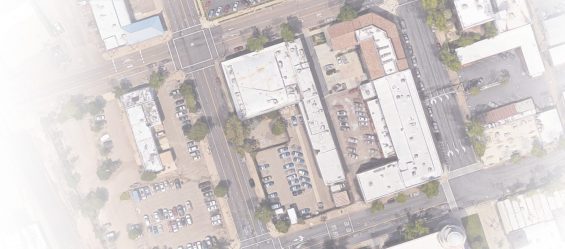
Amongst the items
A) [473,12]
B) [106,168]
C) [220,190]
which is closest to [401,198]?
[220,190]

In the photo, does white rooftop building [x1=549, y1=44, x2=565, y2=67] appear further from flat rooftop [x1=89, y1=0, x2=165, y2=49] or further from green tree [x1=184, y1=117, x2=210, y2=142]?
flat rooftop [x1=89, y1=0, x2=165, y2=49]

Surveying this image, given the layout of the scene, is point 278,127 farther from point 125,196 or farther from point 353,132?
point 125,196

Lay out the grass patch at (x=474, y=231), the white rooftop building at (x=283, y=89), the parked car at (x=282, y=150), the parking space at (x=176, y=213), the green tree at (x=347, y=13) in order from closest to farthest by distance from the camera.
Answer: the green tree at (x=347, y=13)
the white rooftop building at (x=283, y=89)
the grass patch at (x=474, y=231)
the parked car at (x=282, y=150)
the parking space at (x=176, y=213)

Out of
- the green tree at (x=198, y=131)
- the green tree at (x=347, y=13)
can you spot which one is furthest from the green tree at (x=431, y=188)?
the green tree at (x=198, y=131)

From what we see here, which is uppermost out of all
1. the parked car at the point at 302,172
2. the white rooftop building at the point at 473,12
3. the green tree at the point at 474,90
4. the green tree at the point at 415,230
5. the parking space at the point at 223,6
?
the parking space at the point at 223,6

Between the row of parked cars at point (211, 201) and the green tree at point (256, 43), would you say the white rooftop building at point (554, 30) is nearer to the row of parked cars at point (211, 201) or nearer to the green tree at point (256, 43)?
the green tree at point (256, 43)

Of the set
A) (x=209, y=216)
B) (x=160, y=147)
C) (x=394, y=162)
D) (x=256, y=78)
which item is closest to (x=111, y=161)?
(x=160, y=147)
